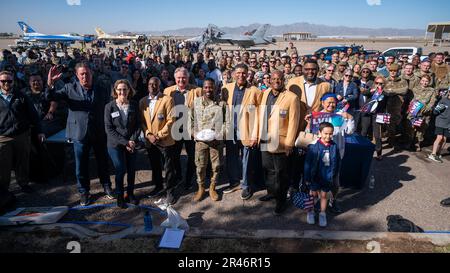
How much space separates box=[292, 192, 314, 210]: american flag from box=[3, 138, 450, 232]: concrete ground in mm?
134

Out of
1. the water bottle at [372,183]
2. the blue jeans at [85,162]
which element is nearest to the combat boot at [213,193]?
the blue jeans at [85,162]

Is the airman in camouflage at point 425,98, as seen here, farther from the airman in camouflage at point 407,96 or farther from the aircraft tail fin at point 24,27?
the aircraft tail fin at point 24,27

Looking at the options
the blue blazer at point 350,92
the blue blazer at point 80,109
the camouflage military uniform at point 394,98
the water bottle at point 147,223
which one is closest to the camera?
the water bottle at point 147,223

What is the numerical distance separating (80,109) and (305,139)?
11.1ft

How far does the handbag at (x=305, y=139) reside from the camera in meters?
3.87

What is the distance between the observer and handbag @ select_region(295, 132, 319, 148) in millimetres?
3873

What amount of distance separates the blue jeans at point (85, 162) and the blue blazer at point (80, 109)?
0.16 meters

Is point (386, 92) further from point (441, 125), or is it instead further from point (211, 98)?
point (211, 98)

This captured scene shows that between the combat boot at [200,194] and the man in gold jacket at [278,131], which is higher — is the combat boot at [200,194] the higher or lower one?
the lower one

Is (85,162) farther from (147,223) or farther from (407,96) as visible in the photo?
(407,96)

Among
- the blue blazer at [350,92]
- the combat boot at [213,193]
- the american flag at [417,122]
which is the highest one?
the blue blazer at [350,92]

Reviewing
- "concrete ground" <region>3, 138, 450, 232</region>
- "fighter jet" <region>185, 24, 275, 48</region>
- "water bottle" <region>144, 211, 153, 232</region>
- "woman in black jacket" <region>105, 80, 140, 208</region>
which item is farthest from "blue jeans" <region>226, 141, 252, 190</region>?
"fighter jet" <region>185, 24, 275, 48</region>

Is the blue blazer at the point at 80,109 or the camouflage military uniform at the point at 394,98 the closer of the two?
the blue blazer at the point at 80,109

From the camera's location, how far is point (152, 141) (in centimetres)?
404
